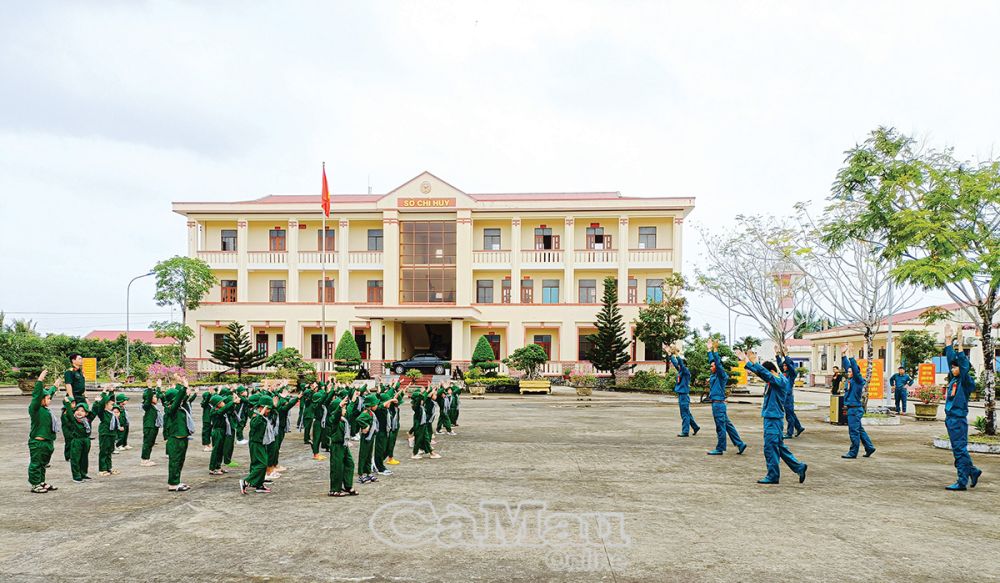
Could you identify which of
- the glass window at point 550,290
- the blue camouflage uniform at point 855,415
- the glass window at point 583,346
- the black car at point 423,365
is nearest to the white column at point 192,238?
the black car at point 423,365

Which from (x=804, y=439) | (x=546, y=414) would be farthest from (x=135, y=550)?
(x=546, y=414)

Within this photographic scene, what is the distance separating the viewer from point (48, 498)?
9008 millimetres

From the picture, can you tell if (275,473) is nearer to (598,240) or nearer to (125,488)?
(125,488)

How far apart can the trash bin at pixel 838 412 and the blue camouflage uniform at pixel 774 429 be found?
10.2 meters

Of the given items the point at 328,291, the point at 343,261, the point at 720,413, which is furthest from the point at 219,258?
the point at 720,413

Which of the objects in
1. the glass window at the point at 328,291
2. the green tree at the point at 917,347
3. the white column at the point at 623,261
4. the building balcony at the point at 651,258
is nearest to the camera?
the green tree at the point at 917,347

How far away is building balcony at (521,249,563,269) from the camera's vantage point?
142 feet

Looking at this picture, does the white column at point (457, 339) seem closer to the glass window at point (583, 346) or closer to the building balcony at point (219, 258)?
the glass window at point (583, 346)

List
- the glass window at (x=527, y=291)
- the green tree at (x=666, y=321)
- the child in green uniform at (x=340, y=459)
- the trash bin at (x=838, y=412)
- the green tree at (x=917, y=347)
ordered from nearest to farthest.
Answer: the child in green uniform at (x=340, y=459), the trash bin at (x=838, y=412), the green tree at (x=666, y=321), the green tree at (x=917, y=347), the glass window at (x=527, y=291)

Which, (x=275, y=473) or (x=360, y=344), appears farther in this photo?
(x=360, y=344)

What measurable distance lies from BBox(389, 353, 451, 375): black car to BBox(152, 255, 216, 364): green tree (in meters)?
12.9

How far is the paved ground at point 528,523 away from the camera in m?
6.07

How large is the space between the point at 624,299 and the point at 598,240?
14.6ft

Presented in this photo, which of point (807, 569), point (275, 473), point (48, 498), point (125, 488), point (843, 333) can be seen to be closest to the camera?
point (807, 569)
